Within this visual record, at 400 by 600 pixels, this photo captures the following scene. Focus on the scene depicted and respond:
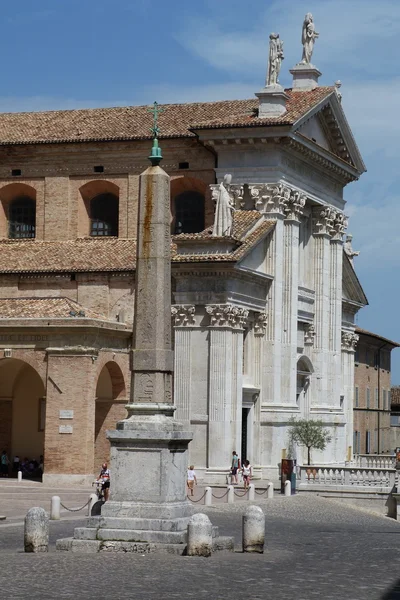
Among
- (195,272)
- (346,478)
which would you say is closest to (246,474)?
(346,478)

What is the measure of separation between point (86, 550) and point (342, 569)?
371 cm

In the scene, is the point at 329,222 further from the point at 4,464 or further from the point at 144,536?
the point at 144,536

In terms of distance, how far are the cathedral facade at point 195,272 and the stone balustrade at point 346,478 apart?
8.20ft

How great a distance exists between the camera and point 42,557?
817 inches

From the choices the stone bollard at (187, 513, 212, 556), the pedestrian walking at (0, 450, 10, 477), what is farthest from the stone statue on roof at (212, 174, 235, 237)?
the stone bollard at (187, 513, 212, 556)

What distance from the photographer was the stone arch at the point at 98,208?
165 feet

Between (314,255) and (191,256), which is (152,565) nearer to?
(191,256)

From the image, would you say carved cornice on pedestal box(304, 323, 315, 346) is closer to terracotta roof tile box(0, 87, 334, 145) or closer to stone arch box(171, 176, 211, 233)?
stone arch box(171, 176, 211, 233)

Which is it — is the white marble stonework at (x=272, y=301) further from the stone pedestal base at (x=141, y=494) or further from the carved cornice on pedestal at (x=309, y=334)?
the stone pedestal base at (x=141, y=494)

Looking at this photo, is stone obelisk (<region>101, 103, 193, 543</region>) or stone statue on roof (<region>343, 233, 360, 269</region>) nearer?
stone obelisk (<region>101, 103, 193, 543</region>)

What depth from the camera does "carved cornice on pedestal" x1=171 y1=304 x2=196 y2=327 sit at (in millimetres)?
44156

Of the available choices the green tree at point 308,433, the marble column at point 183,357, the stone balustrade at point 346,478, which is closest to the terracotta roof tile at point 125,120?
the marble column at point 183,357

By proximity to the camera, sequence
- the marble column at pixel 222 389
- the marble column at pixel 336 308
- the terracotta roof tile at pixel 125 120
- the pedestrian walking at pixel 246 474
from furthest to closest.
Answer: the marble column at pixel 336 308 → the terracotta roof tile at pixel 125 120 → the marble column at pixel 222 389 → the pedestrian walking at pixel 246 474

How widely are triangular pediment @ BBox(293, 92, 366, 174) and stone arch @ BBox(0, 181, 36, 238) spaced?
32.4 feet
